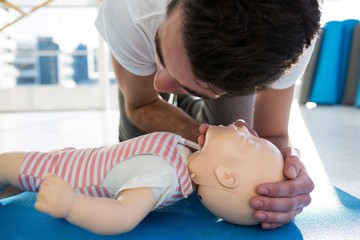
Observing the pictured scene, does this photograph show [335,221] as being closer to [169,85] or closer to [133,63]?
[169,85]

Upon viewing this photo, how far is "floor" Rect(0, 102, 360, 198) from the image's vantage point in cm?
144

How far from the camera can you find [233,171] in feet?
2.38

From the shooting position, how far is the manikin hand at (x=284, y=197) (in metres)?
0.70

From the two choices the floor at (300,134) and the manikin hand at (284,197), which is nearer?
the manikin hand at (284,197)

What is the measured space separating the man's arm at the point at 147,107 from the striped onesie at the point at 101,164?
337mm

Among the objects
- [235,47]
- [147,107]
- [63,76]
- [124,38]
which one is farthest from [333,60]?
[235,47]

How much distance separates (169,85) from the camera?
2.55 feet

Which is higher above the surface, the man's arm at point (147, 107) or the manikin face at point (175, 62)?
the manikin face at point (175, 62)

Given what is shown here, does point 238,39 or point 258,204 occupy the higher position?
point 238,39

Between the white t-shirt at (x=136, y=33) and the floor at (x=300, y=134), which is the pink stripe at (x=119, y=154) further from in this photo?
the floor at (x=300, y=134)

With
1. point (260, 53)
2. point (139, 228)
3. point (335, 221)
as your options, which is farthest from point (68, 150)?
point (335, 221)

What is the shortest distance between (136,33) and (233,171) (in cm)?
50

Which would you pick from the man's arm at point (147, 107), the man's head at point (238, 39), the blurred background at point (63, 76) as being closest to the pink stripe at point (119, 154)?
the man's head at point (238, 39)

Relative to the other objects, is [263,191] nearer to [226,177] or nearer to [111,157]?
[226,177]
